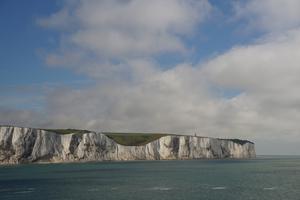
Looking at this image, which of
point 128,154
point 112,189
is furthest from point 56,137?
point 112,189

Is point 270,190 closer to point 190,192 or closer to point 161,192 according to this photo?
point 190,192

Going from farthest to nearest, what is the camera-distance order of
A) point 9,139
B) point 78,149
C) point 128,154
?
point 128,154
point 78,149
point 9,139

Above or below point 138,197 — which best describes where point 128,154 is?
above

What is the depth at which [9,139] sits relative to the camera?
14600 cm

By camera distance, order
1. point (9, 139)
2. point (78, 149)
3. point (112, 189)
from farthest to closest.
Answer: point (78, 149), point (9, 139), point (112, 189)

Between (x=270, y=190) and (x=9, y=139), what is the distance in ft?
348

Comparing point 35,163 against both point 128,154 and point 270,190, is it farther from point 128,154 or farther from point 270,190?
point 270,190

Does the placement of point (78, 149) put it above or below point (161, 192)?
above

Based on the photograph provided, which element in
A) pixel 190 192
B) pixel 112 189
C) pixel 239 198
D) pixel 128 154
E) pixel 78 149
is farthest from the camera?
pixel 128 154

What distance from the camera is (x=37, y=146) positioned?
153 meters

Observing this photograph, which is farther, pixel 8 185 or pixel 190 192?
pixel 8 185

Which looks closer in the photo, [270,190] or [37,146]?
[270,190]

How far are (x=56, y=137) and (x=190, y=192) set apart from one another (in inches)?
4189

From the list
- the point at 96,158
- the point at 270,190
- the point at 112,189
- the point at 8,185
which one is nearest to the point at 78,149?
the point at 96,158
